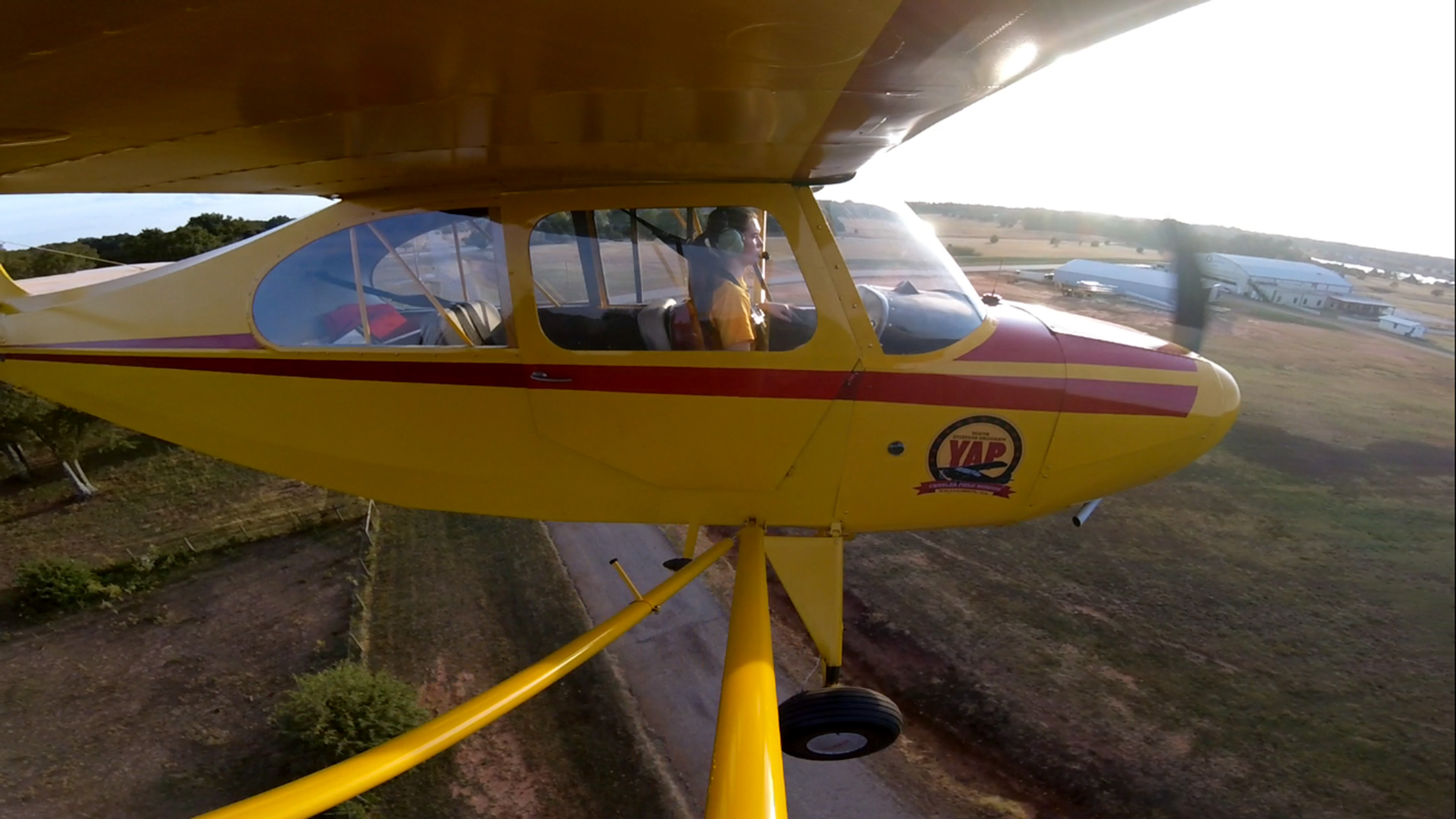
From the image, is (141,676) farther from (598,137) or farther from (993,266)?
(993,266)

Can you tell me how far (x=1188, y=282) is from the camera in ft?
16.5

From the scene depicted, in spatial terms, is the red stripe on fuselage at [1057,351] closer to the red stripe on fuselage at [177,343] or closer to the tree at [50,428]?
the red stripe on fuselage at [177,343]

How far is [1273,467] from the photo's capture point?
25.5 ft

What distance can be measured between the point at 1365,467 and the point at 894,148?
8.40 metres

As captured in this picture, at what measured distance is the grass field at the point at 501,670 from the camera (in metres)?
3.45

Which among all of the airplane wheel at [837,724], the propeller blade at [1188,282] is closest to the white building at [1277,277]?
the propeller blade at [1188,282]

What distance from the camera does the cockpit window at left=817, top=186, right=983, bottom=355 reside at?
264cm

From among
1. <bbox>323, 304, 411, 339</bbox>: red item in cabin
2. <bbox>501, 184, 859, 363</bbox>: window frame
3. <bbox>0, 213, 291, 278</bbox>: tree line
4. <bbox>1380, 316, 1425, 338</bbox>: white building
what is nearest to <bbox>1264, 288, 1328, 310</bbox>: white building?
<bbox>1380, 316, 1425, 338</bbox>: white building

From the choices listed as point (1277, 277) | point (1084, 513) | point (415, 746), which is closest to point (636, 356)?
point (415, 746)

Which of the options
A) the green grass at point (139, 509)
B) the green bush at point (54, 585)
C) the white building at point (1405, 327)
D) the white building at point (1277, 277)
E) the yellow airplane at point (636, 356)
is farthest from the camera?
the white building at point (1277, 277)

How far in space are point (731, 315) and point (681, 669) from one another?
297 cm

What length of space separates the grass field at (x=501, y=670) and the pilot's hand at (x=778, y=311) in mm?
2783

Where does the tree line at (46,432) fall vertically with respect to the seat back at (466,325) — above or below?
below

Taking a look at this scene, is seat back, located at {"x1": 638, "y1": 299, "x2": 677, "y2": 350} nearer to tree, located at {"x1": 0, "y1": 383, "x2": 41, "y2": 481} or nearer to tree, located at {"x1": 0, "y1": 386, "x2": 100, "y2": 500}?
tree, located at {"x1": 0, "y1": 386, "x2": 100, "y2": 500}
